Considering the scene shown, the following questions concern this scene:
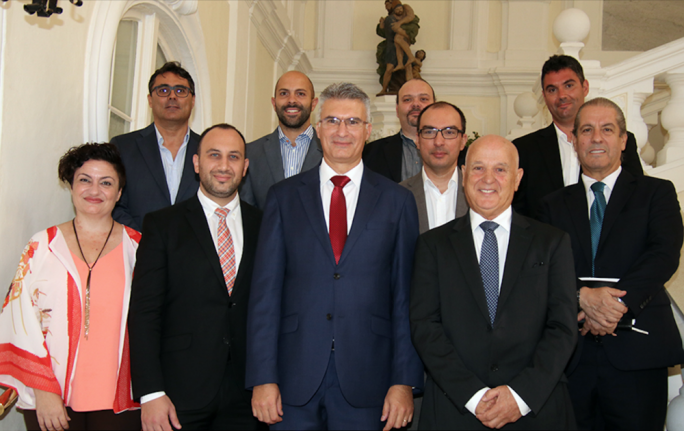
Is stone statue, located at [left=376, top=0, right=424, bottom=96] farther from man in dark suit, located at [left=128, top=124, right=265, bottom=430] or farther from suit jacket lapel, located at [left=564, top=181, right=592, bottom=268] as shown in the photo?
man in dark suit, located at [left=128, top=124, right=265, bottom=430]

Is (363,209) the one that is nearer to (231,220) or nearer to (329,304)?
(329,304)

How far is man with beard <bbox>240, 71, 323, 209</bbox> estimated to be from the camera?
329cm

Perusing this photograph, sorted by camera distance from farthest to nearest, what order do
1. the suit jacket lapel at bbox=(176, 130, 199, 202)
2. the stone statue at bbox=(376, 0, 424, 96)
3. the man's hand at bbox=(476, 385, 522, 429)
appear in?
the stone statue at bbox=(376, 0, 424, 96)
the suit jacket lapel at bbox=(176, 130, 199, 202)
the man's hand at bbox=(476, 385, 522, 429)

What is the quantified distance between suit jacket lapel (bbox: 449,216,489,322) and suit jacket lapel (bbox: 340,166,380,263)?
0.32 meters

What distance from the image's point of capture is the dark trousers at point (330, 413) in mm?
2172

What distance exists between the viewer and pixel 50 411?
2.23 metres

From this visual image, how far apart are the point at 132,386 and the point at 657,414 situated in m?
2.00

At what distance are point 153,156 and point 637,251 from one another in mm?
2230

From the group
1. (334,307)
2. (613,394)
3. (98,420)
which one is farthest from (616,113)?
(98,420)

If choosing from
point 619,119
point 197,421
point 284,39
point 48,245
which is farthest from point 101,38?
point 284,39

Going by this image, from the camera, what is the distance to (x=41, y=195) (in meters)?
2.79

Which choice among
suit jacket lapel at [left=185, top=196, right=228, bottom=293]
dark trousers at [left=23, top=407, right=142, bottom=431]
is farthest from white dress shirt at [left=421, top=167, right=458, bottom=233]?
dark trousers at [left=23, top=407, right=142, bottom=431]

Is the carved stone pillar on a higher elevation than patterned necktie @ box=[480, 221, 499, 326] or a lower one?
higher

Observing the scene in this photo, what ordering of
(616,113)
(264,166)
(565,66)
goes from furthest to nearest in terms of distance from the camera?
(565,66)
(264,166)
(616,113)
